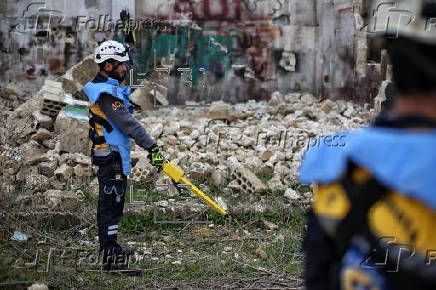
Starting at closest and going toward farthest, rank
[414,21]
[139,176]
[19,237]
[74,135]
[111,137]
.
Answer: [414,21] → [111,137] → [19,237] → [139,176] → [74,135]

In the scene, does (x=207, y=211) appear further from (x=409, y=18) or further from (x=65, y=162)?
(x=409, y=18)

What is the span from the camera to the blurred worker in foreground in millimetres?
1773

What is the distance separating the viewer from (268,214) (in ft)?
25.6

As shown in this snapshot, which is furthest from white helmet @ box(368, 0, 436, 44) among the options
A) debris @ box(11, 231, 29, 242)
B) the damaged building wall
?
the damaged building wall

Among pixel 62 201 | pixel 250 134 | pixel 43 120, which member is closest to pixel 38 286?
pixel 62 201

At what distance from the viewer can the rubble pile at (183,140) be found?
342 inches

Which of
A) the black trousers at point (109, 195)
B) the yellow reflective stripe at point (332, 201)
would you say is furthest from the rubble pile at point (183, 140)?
the yellow reflective stripe at point (332, 201)

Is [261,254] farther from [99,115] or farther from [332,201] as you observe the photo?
[332,201]

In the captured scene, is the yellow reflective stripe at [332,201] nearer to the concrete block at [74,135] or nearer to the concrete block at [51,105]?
the concrete block at [74,135]

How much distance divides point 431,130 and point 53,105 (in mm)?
9598

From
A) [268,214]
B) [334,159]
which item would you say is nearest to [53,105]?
[268,214]

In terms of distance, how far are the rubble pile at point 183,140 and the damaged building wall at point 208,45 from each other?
1.51 meters

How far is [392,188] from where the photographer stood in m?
1.81

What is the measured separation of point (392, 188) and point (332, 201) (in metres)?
0.22
